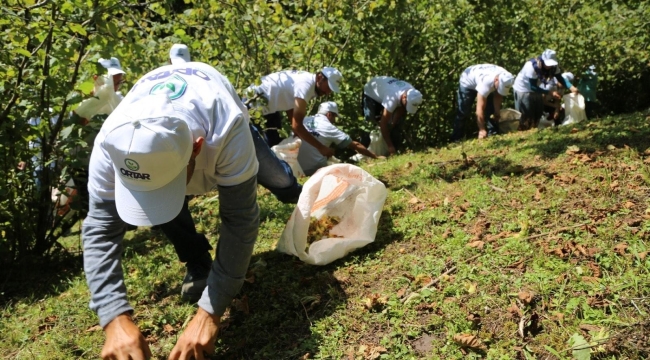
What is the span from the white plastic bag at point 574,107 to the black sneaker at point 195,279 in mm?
7418

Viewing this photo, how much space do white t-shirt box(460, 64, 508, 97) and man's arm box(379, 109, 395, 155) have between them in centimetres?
143

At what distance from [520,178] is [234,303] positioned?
2.37 meters

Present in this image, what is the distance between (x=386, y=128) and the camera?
26.7 feet

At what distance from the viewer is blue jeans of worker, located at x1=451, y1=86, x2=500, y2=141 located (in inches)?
346

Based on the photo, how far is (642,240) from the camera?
3.04 metres

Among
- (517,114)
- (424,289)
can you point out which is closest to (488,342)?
(424,289)

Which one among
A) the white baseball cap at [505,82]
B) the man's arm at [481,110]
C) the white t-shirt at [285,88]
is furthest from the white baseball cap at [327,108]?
the white baseball cap at [505,82]

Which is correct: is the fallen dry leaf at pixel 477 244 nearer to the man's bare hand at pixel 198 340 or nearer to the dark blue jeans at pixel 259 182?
the dark blue jeans at pixel 259 182

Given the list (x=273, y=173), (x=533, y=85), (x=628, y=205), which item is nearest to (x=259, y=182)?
(x=273, y=173)

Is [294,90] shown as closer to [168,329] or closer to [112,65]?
[112,65]

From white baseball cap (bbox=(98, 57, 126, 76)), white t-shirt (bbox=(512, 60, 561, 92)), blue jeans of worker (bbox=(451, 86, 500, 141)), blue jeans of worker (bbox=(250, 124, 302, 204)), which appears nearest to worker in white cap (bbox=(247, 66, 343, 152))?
white baseball cap (bbox=(98, 57, 126, 76))

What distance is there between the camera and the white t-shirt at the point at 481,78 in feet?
27.5

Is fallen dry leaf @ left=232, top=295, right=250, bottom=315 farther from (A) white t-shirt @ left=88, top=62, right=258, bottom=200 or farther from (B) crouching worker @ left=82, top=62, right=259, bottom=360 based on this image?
(A) white t-shirt @ left=88, top=62, right=258, bottom=200

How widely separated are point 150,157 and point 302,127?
15.2ft
